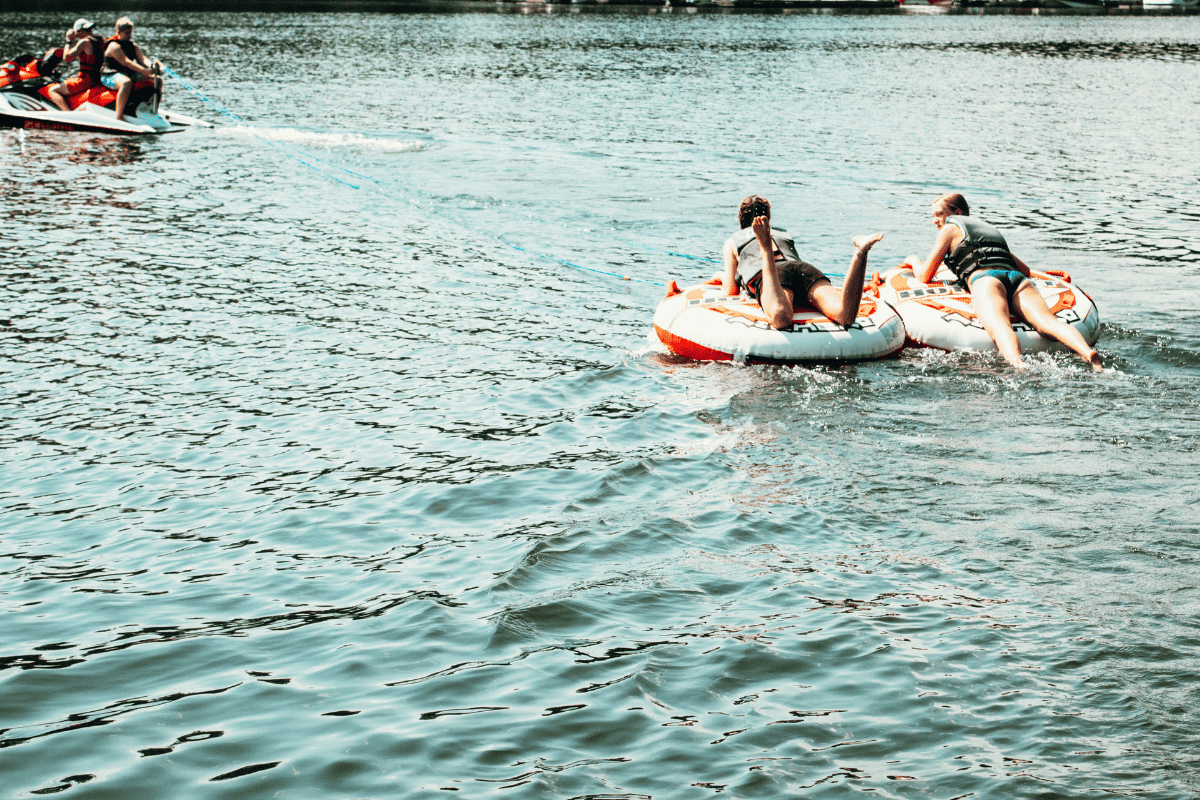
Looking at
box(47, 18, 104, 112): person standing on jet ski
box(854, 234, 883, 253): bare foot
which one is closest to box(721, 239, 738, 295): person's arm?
box(854, 234, 883, 253): bare foot

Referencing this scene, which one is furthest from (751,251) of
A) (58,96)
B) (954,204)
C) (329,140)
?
(58,96)

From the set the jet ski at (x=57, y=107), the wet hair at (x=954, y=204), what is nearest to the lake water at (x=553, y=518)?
the wet hair at (x=954, y=204)

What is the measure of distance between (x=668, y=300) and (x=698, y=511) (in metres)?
3.95

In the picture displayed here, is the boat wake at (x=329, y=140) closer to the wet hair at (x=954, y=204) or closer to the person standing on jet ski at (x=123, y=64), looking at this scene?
the person standing on jet ski at (x=123, y=64)

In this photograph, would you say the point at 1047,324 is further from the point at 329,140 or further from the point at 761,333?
the point at 329,140

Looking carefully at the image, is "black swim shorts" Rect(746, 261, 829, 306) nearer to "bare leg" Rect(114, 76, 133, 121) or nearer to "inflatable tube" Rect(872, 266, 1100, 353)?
"inflatable tube" Rect(872, 266, 1100, 353)

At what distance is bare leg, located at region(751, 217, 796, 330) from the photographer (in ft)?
→ 32.9

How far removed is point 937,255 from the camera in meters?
11.1

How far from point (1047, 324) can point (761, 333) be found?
7.98ft

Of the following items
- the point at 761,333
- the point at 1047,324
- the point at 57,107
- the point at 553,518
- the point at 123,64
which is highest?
the point at 123,64

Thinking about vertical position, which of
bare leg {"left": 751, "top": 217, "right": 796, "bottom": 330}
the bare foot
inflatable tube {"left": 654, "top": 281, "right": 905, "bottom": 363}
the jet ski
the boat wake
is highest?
the jet ski


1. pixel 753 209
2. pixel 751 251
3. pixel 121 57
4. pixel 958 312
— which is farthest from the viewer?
pixel 121 57

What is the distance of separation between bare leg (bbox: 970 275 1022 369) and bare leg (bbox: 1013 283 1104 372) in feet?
0.47

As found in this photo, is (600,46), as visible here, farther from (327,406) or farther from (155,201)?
(327,406)
